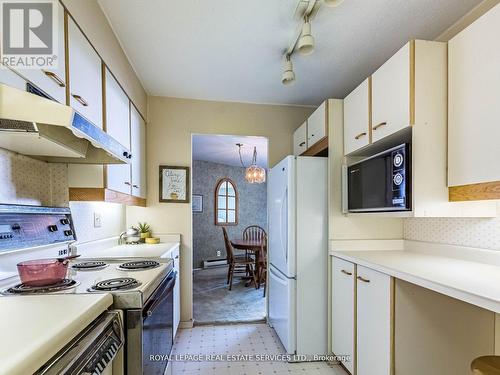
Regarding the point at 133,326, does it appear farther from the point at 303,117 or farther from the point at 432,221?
the point at 303,117

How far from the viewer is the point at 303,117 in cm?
297

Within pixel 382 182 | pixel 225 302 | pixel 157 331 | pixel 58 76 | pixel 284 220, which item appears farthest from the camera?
pixel 225 302

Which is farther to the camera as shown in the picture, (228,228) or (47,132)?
(228,228)

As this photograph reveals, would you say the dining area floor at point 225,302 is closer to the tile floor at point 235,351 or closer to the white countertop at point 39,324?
the tile floor at point 235,351

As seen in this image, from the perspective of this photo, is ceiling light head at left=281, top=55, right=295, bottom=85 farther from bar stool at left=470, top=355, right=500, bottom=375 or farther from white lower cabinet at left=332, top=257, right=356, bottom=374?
bar stool at left=470, top=355, right=500, bottom=375

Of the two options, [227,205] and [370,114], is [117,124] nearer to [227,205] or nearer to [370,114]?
[370,114]

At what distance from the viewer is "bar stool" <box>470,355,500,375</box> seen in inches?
38.6

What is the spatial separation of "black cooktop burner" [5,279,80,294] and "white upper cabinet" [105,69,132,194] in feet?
2.10

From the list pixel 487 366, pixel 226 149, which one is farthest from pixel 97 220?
pixel 226 149

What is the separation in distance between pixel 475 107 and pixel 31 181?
2.19 metres

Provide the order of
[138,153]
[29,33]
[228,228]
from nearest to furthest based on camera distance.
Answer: [29,33] < [138,153] < [228,228]

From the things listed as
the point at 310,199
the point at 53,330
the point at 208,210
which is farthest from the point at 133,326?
the point at 208,210

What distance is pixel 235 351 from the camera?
2191 mm

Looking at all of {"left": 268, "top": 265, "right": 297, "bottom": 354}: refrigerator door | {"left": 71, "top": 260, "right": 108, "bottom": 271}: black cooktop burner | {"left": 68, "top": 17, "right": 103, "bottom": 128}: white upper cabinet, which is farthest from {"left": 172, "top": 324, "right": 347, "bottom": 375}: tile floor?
{"left": 68, "top": 17, "right": 103, "bottom": 128}: white upper cabinet
